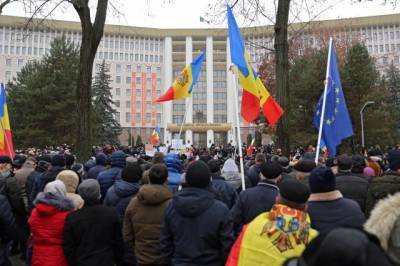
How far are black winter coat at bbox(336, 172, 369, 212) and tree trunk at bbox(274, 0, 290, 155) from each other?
13.0 feet

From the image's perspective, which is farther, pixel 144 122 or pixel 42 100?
pixel 144 122

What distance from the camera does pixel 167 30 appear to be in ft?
277

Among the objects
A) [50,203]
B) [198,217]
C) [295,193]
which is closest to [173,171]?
[50,203]

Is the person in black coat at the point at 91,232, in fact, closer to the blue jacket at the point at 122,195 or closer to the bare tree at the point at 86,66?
the blue jacket at the point at 122,195

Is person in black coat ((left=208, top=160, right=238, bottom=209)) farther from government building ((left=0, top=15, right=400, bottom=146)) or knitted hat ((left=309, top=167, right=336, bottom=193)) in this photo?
government building ((left=0, top=15, right=400, bottom=146))

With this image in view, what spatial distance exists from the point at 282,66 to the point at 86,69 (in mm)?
5169

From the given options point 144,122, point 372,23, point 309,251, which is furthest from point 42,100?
point 372,23

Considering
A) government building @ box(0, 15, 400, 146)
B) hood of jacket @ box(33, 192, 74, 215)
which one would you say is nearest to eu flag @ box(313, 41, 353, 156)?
hood of jacket @ box(33, 192, 74, 215)

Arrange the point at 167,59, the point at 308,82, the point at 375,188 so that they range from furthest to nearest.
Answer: the point at 167,59 < the point at 308,82 < the point at 375,188

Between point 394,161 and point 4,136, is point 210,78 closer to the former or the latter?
point 4,136

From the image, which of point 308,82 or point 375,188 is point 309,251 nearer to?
point 375,188

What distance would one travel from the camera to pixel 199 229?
10.9 ft

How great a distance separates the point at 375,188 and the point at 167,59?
81.4m

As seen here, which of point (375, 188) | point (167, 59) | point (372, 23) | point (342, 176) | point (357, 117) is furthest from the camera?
point (167, 59)
